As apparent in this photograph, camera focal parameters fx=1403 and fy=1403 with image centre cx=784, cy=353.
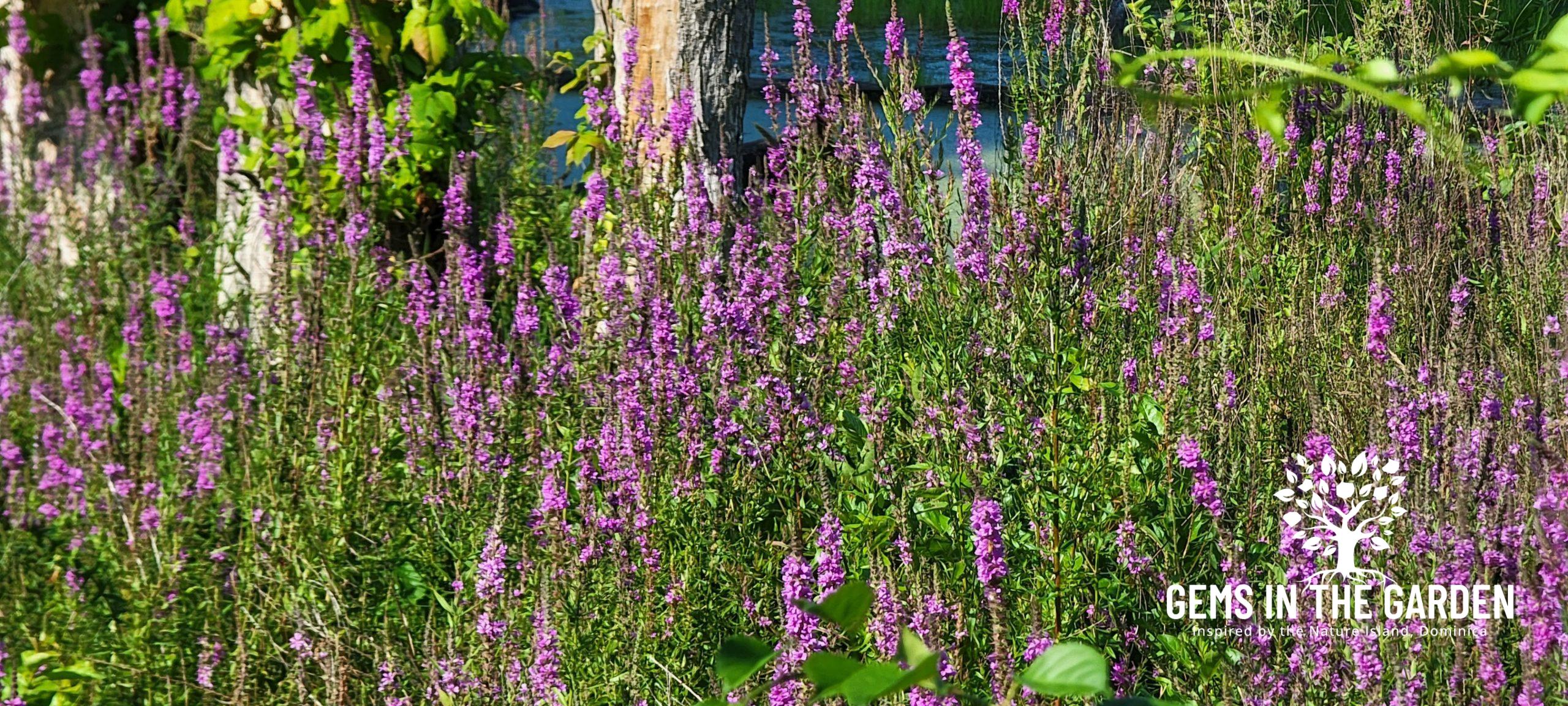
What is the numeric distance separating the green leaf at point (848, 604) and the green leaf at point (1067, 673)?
0.32 ft

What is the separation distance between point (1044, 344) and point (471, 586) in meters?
1.21

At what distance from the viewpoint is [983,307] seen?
113 inches

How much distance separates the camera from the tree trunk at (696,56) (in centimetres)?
427

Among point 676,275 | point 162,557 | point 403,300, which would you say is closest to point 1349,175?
point 676,275

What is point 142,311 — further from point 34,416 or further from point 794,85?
point 794,85

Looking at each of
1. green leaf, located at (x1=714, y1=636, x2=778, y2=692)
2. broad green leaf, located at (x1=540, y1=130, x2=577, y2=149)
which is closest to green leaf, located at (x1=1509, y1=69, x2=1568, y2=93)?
green leaf, located at (x1=714, y1=636, x2=778, y2=692)

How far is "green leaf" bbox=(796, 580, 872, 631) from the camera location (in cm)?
70

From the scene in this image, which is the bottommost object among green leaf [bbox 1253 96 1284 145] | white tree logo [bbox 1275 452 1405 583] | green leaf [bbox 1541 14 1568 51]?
white tree logo [bbox 1275 452 1405 583]

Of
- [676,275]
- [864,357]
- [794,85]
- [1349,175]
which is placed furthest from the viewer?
[1349,175]

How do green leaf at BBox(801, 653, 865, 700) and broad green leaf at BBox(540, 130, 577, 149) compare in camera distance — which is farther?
broad green leaf at BBox(540, 130, 577, 149)

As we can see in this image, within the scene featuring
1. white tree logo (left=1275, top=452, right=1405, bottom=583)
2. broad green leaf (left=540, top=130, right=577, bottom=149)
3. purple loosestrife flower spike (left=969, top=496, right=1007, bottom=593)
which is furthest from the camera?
broad green leaf (left=540, top=130, right=577, bottom=149)

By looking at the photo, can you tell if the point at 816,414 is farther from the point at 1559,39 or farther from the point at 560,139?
the point at 560,139

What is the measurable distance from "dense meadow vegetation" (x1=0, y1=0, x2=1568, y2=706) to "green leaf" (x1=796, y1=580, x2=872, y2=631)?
1184 mm

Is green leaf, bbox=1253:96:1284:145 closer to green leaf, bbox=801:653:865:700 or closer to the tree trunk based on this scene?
green leaf, bbox=801:653:865:700
